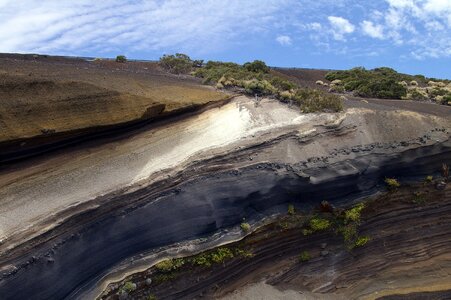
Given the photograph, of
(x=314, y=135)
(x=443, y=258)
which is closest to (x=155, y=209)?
(x=314, y=135)

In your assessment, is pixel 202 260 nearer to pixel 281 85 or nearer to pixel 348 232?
pixel 348 232

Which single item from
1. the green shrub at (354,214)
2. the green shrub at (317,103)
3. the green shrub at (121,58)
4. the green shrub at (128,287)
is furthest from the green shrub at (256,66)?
the green shrub at (128,287)

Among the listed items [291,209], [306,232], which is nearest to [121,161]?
[291,209]

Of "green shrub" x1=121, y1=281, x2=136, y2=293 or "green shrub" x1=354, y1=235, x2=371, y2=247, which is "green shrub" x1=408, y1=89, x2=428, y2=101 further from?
"green shrub" x1=121, y1=281, x2=136, y2=293

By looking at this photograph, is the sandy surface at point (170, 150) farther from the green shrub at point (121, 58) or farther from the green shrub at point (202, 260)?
the green shrub at point (121, 58)

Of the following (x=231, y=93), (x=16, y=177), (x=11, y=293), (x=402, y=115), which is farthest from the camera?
(x=231, y=93)

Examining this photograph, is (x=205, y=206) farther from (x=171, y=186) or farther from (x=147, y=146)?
(x=147, y=146)
